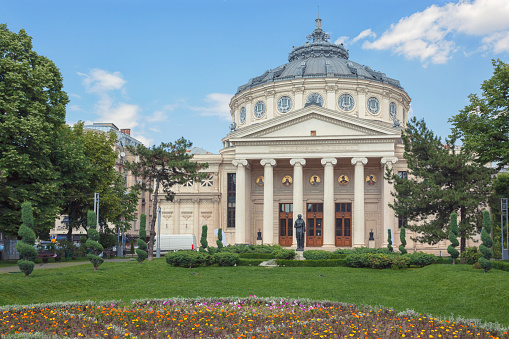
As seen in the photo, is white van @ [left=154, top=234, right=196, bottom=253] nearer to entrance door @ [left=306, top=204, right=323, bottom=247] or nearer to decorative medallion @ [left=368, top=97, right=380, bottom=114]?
entrance door @ [left=306, top=204, right=323, bottom=247]

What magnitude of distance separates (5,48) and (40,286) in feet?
76.2

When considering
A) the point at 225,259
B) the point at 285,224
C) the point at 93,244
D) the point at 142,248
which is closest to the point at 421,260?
the point at 225,259

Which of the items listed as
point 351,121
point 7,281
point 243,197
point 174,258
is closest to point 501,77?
point 351,121

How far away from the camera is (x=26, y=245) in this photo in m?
23.2

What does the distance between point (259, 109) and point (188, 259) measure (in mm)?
41962

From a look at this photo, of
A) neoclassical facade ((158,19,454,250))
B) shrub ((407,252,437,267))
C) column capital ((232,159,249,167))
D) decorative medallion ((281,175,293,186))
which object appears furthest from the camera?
decorative medallion ((281,175,293,186))

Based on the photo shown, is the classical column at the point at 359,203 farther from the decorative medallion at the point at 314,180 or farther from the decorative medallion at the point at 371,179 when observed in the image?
the decorative medallion at the point at 314,180

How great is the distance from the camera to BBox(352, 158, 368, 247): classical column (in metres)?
54.2

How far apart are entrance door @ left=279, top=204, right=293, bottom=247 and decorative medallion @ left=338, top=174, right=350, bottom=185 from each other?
667 centimetres

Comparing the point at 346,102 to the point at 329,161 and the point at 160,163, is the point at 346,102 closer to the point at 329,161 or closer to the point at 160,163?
the point at 329,161

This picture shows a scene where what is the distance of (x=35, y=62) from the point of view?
38.8m

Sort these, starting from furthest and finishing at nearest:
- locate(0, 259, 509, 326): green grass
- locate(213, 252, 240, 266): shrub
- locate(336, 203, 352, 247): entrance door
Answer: locate(336, 203, 352, 247): entrance door → locate(213, 252, 240, 266): shrub → locate(0, 259, 509, 326): green grass

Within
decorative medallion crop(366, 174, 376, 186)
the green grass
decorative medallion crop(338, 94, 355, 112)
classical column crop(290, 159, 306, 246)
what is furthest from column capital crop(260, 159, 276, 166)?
the green grass

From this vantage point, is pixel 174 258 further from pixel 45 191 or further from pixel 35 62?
pixel 35 62
